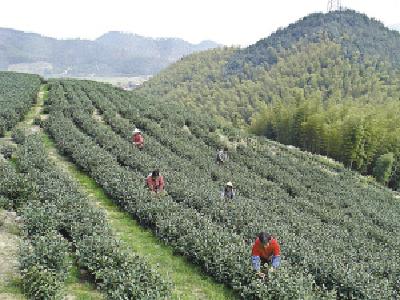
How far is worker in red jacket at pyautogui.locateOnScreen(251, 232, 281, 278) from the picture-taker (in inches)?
528

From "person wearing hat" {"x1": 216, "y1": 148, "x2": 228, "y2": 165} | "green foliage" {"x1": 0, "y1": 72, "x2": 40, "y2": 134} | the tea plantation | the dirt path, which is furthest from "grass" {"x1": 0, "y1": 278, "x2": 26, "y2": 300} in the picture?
"person wearing hat" {"x1": 216, "y1": 148, "x2": 228, "y2": 165}

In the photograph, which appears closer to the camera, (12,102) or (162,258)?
(162,258)

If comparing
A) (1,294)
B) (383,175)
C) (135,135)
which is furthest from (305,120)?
(1,294)

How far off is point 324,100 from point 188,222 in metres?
134

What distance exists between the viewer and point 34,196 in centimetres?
1911

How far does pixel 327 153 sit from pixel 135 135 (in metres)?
49.6

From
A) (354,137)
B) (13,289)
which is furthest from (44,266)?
(354,137)

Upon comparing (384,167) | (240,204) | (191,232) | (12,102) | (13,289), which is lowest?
(384,167)

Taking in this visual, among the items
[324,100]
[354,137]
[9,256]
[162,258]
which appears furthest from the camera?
[324,100]

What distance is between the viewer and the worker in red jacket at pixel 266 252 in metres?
13.4

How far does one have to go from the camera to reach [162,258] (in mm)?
17266

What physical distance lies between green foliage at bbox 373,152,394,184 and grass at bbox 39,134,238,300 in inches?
2114

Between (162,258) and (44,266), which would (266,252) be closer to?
(162,258)

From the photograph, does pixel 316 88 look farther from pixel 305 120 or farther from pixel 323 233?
pixel 323 233
